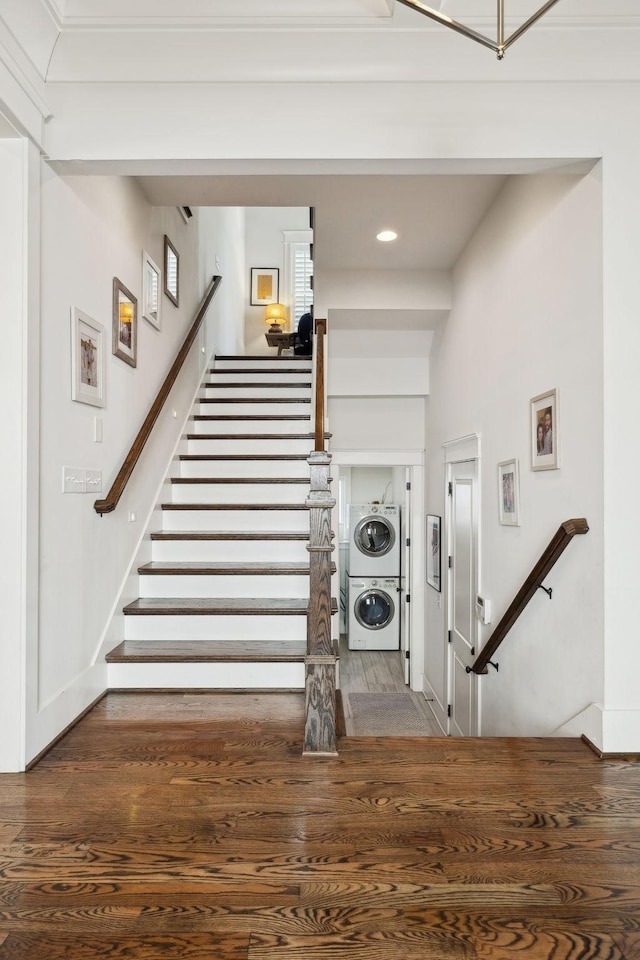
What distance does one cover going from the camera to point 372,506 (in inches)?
299

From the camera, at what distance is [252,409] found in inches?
206

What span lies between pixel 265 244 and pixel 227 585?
21.9ft

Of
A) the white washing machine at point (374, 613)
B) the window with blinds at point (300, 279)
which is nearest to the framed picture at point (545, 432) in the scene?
the white washing machine at point (374, 613)

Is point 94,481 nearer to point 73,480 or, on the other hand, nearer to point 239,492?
point 73,480

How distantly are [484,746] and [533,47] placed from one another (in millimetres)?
2662

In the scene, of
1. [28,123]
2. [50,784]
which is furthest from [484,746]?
[28,123]

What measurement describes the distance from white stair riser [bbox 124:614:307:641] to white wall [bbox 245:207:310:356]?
6126 mm

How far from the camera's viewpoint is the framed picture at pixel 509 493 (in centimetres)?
313

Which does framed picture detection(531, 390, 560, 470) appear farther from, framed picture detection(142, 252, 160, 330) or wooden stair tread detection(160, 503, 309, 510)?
framed picture detection(142, 252, 160, 330)

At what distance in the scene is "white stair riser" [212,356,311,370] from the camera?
20.3ft

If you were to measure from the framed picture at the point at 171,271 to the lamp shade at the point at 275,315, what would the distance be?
3612 millimetres

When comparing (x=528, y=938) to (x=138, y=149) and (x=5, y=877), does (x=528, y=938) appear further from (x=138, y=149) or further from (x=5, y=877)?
(x=138, y=149)

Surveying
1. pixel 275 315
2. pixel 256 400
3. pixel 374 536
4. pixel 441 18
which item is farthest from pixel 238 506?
pixel 275 315

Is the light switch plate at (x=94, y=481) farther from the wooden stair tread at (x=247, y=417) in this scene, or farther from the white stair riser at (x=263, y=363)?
the white stair riser at (x=263, y=363)
